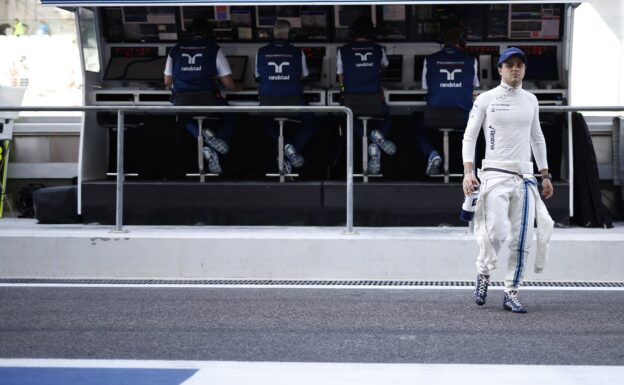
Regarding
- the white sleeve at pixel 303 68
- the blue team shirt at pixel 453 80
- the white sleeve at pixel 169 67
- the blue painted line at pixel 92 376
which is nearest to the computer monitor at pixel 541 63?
the blue team shirt at pixel 453 80

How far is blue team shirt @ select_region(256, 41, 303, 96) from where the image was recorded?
11.5m

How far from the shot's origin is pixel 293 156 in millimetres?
11602

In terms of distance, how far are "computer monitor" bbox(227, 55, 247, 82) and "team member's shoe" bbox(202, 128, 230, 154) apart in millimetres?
1025

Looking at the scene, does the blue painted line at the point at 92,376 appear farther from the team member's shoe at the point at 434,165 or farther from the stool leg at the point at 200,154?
the team member's shoe at the point at 434,165

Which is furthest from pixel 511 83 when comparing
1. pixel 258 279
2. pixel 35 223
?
pixel 35 223

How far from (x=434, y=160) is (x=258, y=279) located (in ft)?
9.88

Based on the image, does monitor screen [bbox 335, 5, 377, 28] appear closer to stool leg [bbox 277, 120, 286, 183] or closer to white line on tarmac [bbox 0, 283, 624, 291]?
stool leg [bbox 277, 120, 286, 183]

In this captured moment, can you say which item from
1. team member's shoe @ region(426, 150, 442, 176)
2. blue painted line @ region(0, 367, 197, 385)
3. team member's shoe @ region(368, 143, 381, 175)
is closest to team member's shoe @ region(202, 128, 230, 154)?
team member's shoe @ region(368, 143, 381, 175)

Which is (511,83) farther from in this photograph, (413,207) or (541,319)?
(413,207)

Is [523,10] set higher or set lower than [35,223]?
higher

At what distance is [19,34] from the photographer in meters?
14.3

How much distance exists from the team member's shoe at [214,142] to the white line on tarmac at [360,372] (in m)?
6.02

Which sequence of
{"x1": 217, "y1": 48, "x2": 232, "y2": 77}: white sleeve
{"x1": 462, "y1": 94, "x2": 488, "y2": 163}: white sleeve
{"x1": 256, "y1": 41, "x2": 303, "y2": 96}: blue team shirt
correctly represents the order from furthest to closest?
{"x1": 217, "y1": 48, "x2": 232, "y2": 77}: white sleeve
{"x1": 256, "y1": 41, "x2": 303, "y2": 96}: blue team shirt
{"x1": 462, "y1": 94, "x2": 488, "y2": 163}: white sleeve

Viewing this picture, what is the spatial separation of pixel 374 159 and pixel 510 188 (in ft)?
13.7
